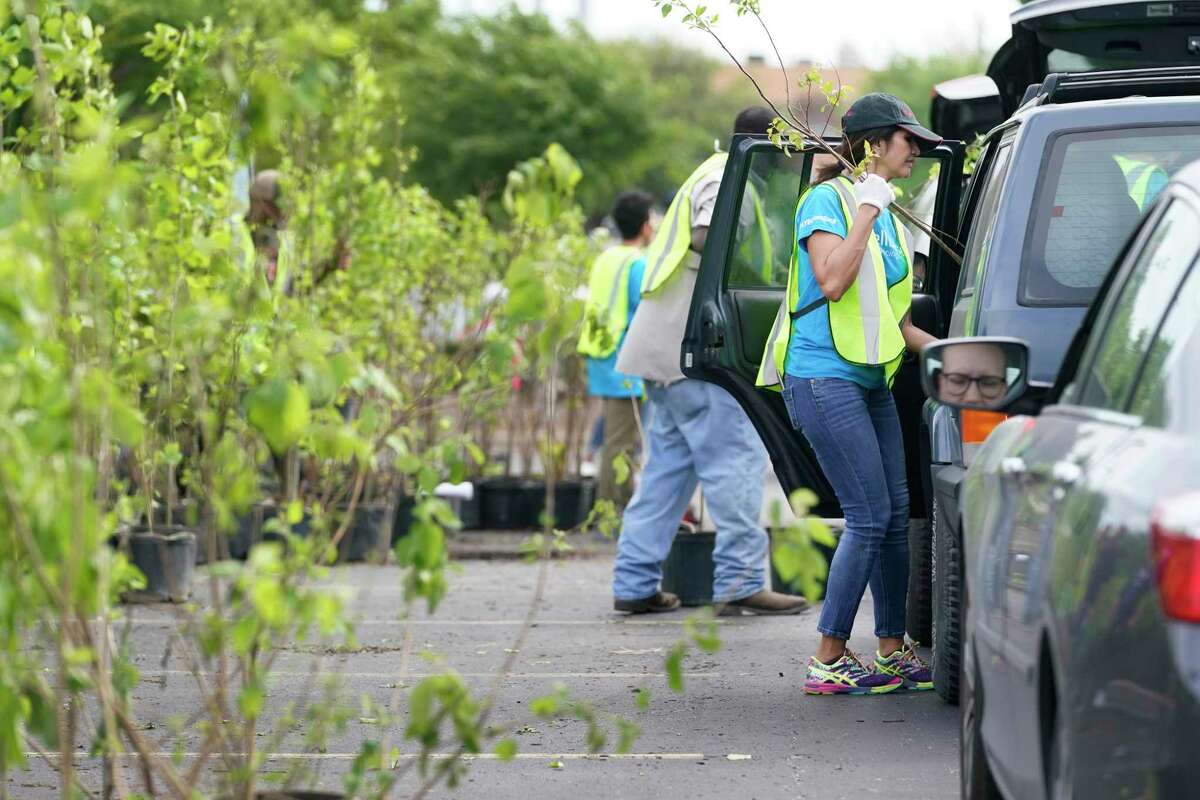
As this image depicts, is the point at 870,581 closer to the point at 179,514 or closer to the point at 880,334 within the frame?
the point at 880,334

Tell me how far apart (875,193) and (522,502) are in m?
7.35

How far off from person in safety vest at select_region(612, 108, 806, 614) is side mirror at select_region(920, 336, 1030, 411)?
14.2ft

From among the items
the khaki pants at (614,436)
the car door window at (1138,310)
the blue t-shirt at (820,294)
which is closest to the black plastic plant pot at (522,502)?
the khaki pants at (614,436)

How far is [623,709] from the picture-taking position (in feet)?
21.6

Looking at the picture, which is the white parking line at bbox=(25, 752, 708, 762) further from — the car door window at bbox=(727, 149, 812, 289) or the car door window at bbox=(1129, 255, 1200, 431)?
the car door window at bbox=(1129, 255, 1200, 431)

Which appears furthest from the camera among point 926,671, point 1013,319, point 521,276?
point 926,671

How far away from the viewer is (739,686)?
279 inches

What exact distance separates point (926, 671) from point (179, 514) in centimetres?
502

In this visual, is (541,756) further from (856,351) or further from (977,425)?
(856,351)

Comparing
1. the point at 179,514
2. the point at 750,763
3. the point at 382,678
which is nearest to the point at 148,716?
the point at 382,678

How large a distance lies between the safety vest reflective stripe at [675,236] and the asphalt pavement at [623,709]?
5.03 feet

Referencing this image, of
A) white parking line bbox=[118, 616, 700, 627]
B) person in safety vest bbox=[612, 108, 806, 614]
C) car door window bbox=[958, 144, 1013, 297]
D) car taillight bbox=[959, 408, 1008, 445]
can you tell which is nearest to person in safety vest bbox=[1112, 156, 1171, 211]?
car door window bbox=[958, 144, 1013, 297]

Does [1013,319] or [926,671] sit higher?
[1013,319]

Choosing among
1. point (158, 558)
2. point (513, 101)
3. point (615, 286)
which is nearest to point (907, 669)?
point (615, 286)
